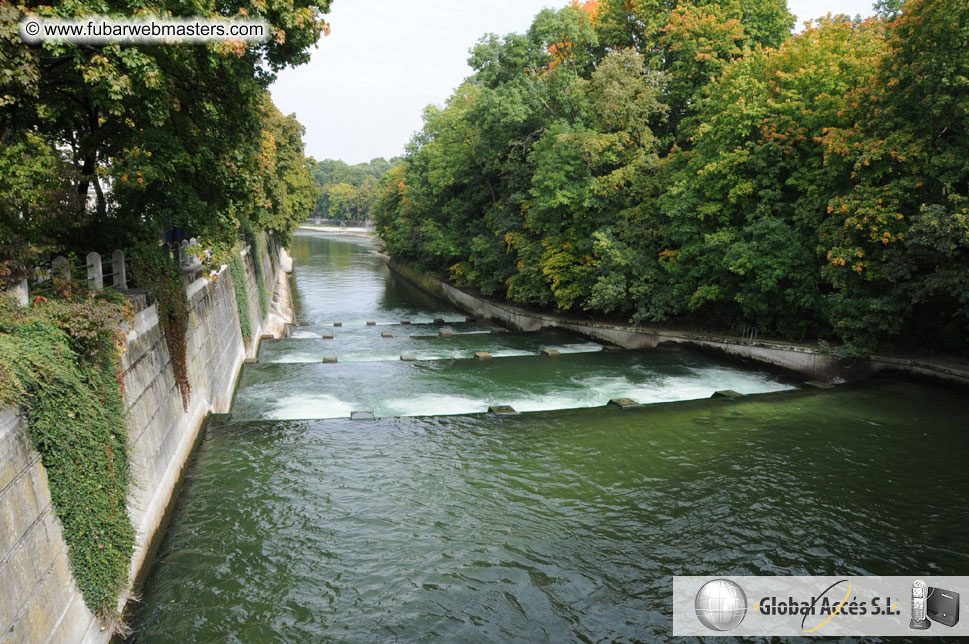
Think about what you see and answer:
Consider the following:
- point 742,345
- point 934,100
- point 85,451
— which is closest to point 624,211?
point 742,345

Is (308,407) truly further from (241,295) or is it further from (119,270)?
(241,295)

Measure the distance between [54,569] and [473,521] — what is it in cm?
621

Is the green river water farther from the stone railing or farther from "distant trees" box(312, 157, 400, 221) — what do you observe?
"distant trees" box(312, 157, 400, 221)

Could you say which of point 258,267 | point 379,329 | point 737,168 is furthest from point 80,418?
point 258,267

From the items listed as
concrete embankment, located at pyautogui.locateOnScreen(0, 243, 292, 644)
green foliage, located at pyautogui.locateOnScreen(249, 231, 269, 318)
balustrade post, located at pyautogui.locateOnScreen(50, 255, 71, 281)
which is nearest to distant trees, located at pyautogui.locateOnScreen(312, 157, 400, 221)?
green foliage, located at pyautogui.locateOnScreen(249, 231, 269, 318)

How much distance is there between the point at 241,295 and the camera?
2348 cm

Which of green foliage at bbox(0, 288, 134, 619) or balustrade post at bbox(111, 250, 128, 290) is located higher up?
balustrade post at bbox(111, 250, 128, 290)

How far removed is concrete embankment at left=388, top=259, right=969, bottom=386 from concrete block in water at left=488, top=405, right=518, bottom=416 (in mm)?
11212

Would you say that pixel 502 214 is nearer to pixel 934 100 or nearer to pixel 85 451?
pixel 934 100

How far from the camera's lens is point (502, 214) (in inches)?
1350

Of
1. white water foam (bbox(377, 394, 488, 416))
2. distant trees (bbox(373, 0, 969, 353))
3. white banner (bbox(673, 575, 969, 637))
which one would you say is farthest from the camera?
distant trees (bbox(373, 0, 969, 353))

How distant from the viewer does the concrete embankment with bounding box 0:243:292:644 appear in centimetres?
559

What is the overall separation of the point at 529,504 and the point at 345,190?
478ft

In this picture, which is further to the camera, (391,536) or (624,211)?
(624,211)
